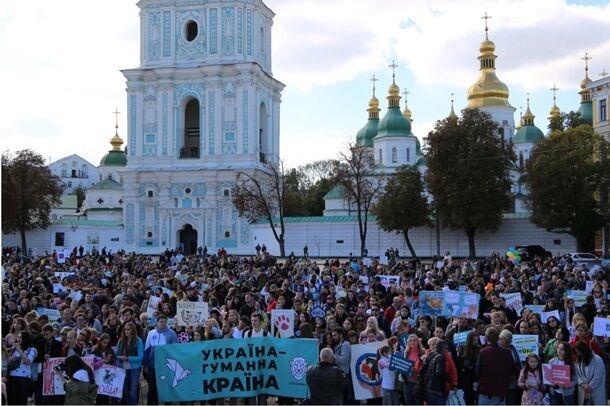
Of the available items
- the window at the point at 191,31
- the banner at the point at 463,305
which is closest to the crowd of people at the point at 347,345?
the banner at the point at 463,305

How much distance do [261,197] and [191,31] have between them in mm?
12742

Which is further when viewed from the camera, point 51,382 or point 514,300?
A: point 514,300

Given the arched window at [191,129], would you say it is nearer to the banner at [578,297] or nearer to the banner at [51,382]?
the banner at [578,297]

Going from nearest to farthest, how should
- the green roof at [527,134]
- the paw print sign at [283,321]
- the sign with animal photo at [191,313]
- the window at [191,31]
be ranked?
the paw print sign at [283,321]
the sign with animal photo at [191,313]
the window at [191,31]
the green roof at [527,134]

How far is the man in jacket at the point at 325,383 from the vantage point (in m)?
10.5

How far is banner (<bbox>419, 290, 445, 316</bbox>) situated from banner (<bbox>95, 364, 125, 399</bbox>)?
609cm

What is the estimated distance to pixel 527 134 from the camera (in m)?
82.8

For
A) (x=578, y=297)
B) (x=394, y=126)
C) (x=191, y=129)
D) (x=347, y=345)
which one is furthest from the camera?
(x=394, y=126)

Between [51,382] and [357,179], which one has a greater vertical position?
[357,179]

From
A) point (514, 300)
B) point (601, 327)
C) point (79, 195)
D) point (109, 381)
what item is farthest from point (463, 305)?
point (79, 195)

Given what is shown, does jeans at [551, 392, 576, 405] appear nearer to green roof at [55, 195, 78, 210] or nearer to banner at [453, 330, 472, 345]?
banner at [453, 330, 472, 345]

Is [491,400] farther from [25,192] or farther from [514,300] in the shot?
[25,192]

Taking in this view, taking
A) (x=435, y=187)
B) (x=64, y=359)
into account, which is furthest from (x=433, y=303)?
(x=435, y=187)

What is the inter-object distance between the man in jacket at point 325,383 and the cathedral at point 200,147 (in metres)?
47.1
